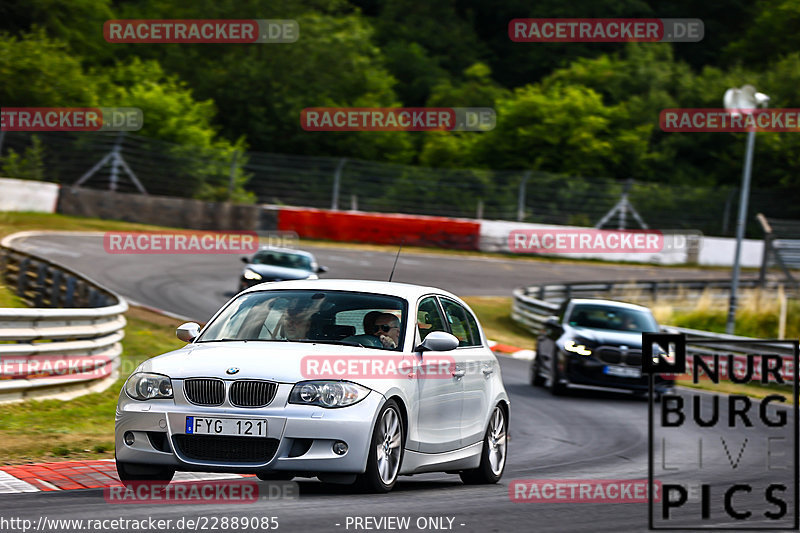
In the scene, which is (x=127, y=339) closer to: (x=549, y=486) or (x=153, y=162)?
(x=549, y=486)

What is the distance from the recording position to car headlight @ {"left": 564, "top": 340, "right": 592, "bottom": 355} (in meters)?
18.4

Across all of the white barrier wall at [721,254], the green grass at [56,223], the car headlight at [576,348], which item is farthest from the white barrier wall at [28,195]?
the car headlight at [576,348]

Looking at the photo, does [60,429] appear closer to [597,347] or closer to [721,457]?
[721,457]

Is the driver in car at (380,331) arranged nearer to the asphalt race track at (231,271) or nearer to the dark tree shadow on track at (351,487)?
the dark tree shadow on track at (351,487)

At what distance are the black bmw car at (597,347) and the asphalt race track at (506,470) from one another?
346 millimetres

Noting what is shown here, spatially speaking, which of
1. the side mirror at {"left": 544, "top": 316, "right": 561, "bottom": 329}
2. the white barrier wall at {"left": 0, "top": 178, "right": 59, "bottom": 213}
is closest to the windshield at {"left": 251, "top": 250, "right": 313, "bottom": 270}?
the side mirror at {"left": 544, "top": 316, "right": 561, "bottom": 329}

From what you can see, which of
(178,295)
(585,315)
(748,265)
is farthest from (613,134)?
(585,315)

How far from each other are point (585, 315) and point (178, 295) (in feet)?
33.9

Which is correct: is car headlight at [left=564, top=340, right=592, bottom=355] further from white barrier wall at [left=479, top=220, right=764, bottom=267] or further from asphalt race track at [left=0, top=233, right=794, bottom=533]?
white barrier wall at [left=479, top=220, right=764, bottom=267]

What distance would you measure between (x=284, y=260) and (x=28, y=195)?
1440cm

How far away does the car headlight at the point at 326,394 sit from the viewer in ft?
25.4

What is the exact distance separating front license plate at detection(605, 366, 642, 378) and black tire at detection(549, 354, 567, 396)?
2.55ft

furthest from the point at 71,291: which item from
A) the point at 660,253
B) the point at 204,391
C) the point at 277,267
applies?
the point at 660,253

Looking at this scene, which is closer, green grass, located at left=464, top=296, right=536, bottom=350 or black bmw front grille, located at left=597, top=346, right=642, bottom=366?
black bmw front grille, located at left=597, top=346, right=642, bottom=366
